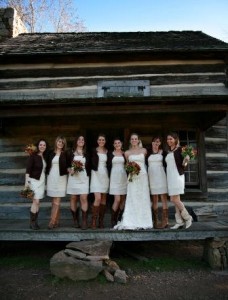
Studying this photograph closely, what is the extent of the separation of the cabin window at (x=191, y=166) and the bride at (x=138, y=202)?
2267mm

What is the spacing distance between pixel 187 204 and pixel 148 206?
2.01 meters

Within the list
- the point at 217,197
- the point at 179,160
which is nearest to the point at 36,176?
the point at 179,160

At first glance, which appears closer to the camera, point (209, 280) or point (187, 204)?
point (209, 280)

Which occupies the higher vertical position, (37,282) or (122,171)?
(122,171)

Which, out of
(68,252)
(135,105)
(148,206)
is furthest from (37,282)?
(135,105)

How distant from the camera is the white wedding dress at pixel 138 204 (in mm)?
5708

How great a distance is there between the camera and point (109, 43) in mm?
9156

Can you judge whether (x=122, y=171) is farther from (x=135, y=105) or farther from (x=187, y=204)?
(x=187, y=204)

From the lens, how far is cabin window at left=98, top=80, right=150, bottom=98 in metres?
8.16

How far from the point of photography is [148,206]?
18.8 ft

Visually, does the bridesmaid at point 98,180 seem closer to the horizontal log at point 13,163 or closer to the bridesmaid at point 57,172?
the bridesmaid at point 57,172

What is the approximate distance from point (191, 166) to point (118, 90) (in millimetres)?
2837

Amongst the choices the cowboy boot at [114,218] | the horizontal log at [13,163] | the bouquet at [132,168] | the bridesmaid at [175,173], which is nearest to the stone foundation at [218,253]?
the bridesmaid at [175,173]

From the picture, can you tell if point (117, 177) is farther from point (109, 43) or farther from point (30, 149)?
point (109, 43)
